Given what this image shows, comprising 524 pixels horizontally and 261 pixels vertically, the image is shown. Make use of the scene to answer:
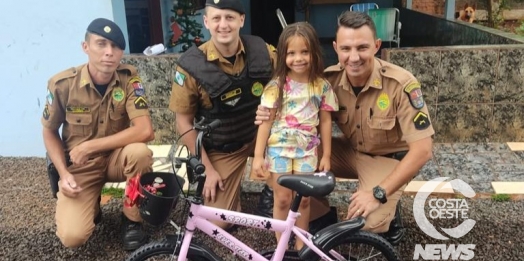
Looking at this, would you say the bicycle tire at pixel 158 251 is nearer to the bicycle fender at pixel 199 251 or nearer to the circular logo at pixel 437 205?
the bicycle fender at pixel 199 251

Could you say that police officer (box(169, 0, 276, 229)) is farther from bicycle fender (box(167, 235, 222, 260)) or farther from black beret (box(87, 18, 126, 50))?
bicycle fender (box(167, 235, 222, 260))

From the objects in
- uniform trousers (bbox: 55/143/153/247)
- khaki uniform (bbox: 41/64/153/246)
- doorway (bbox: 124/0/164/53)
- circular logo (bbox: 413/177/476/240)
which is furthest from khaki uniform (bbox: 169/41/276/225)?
doorway (bbox: 124/0/164/53)

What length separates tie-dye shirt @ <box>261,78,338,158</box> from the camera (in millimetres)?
2674

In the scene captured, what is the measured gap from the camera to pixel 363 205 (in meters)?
2.57

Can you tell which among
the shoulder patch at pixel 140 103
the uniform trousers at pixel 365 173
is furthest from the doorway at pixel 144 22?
the uniform trousers at pixel 365 173

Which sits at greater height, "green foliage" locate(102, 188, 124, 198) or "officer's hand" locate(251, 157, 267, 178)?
"officer's hand" locate(251, 157, 267, 178)

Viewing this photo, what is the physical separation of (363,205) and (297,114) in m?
0.60

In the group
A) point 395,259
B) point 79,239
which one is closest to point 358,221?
point 395,259

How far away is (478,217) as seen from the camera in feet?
10.9

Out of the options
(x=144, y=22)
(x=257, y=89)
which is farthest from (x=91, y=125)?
(x=144, y=22)

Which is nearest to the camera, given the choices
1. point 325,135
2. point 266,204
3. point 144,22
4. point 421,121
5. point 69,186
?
point 421,121

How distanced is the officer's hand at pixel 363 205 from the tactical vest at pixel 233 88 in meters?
0.94

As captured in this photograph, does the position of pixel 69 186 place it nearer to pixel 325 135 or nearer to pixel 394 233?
pixel 325 135

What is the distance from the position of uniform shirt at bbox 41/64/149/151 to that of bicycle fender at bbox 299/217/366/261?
1.38 meters
